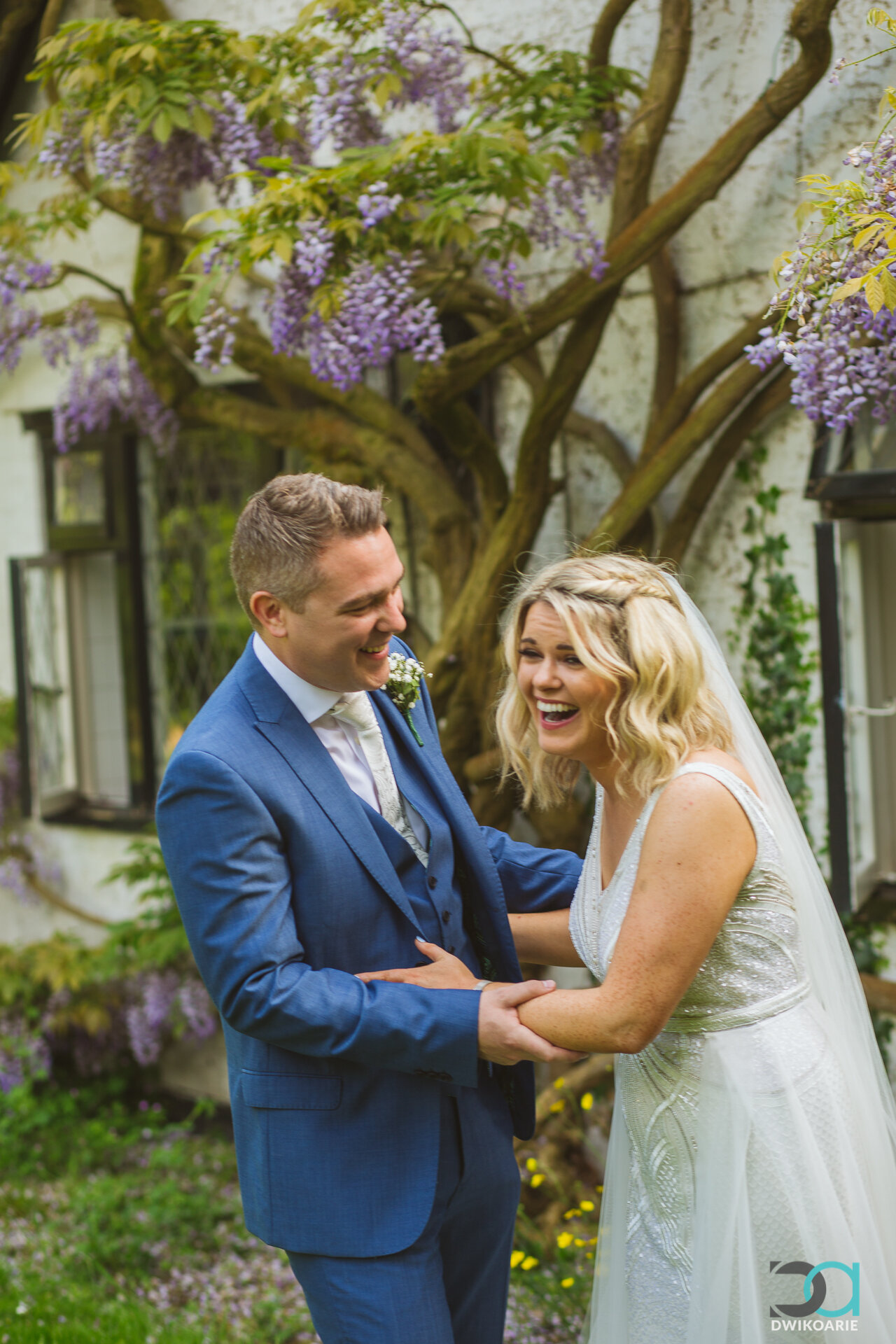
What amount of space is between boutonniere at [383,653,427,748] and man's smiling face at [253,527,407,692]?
0.84ft

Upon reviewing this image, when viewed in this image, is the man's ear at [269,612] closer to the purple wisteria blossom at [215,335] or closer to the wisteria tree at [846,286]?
the wisteria tree at [846,286]

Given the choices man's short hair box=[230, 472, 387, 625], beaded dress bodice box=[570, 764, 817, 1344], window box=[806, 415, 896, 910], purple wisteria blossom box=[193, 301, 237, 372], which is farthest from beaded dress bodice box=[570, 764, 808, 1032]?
purple wisteria blossom box=[193, 301, 237, 372]

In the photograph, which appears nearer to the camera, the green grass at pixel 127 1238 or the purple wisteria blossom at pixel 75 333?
the green grass at pixel 127 1238

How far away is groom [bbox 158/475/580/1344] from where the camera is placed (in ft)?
6.64

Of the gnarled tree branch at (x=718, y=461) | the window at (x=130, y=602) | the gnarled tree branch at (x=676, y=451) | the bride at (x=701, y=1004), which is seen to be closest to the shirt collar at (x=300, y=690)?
the bride at (x=701, y=1004)

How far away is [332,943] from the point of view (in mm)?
2139

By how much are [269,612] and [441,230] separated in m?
1.77

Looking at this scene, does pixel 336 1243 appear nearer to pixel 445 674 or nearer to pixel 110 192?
pixel 445 674

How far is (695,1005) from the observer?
212cm

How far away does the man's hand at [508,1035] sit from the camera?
2.05m

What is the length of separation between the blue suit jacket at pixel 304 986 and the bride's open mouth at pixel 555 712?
1.25 ft

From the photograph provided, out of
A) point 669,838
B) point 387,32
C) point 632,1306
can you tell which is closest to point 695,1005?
point 669,838

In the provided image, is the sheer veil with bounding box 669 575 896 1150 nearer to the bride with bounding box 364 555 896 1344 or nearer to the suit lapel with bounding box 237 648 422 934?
the bride with bounding box 364 555 896 1344

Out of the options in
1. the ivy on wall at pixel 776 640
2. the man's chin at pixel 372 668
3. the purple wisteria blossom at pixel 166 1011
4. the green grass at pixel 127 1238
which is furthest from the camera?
the purple wisteria blossom at pixel 166 1011
